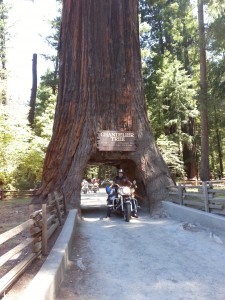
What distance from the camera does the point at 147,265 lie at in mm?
5527

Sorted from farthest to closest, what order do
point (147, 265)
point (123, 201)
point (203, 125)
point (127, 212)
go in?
1. point (203, 125)
2. point (123, 201)
3. point (127, 212)
4. point (147, 265)

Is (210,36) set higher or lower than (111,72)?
higher

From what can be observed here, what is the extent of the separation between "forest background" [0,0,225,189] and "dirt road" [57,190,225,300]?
1008cm

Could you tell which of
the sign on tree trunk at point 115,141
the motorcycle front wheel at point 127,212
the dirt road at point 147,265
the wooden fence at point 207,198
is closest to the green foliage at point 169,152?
the sign on tree trunk at point 115,141

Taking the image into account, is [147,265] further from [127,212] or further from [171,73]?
[171,73]

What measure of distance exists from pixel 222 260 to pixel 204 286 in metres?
1.32

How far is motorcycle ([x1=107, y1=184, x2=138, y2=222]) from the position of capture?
10266 millimetres

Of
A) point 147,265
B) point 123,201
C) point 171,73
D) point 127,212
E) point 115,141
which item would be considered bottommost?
point 147,265

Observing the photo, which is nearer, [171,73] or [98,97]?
[98,97]

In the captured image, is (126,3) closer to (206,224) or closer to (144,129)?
(144,129)

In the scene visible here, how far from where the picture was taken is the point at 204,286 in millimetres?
4535

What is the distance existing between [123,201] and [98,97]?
4201mm

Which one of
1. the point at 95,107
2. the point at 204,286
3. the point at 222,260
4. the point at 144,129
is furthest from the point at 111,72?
the point at 204,286

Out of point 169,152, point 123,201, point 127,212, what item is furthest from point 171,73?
point 127,212
